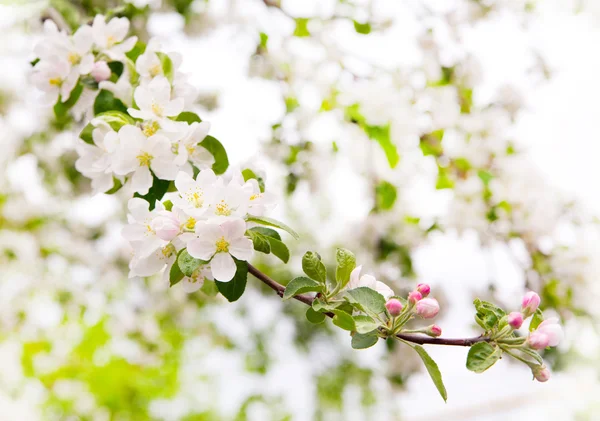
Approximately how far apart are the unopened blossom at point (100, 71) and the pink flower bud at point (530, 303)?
0.47 metres

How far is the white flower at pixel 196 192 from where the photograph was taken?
0.45 m

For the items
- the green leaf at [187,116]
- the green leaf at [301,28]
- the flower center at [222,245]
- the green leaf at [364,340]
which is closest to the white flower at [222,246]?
the flower center at [222,245]

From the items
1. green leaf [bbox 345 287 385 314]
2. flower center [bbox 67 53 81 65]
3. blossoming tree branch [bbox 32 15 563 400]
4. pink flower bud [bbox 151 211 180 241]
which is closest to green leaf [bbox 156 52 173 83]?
blossoming tree branch [bbox 32 15 563 400]

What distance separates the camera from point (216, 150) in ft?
1.89

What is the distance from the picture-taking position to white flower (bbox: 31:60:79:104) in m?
0.63

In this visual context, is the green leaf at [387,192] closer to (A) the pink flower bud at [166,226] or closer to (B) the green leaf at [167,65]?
(B) the green leaf at [167,65]

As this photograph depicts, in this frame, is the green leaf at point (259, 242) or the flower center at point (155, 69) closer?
the green leaf at point (259, 242)

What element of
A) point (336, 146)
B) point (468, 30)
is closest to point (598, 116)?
point (468, 30)

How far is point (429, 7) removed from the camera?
1.27m

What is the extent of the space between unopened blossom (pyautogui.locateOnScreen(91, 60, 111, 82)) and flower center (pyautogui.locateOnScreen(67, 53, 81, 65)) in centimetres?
3

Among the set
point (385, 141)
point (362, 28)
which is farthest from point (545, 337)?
point (362, 28)

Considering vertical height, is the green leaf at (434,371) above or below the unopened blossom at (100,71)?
above

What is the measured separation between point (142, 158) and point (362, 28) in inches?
29.1

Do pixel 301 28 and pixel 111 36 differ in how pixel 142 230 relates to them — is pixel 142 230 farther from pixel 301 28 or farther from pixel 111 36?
pixel 301 28
